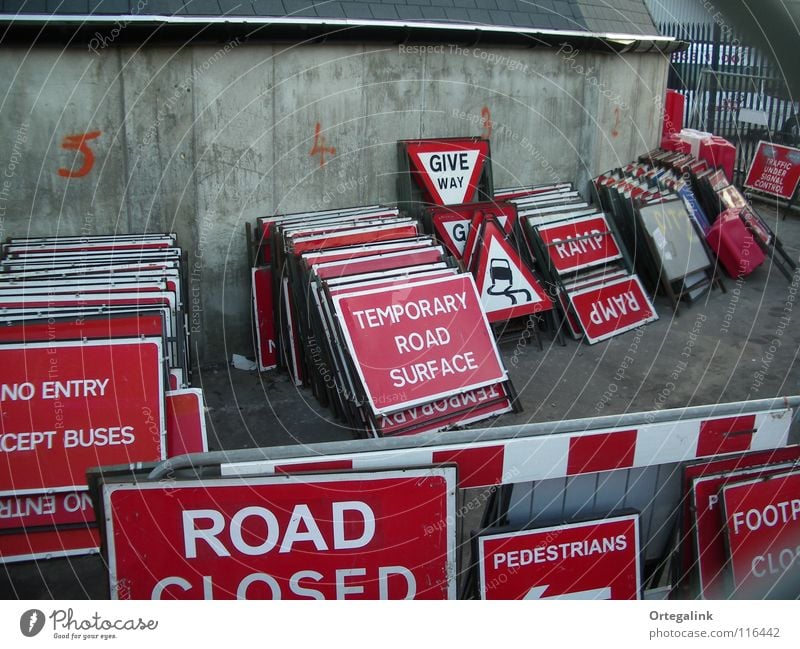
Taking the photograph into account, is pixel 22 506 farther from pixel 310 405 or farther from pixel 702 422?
pixel 702 422

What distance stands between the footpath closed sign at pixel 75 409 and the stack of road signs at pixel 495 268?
13.9 feet

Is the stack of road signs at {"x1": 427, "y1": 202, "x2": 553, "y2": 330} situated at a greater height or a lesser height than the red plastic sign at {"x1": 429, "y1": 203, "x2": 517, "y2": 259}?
lesser

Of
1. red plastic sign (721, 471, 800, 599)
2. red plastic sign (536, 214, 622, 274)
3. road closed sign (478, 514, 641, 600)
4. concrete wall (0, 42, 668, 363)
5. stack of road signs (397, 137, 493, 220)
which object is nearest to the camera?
road closed sign (478, 514, 641, 600)

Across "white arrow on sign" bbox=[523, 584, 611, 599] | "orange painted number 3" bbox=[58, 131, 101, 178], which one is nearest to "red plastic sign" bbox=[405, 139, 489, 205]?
"orange painted number 3" bbox=[58, 131, 101, 178]

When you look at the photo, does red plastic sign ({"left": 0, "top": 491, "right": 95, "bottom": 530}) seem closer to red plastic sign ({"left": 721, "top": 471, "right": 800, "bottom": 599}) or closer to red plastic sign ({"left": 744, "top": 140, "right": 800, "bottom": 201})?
red plastic sign ({"left": 721, "top": 471, "right": 800, "bottom": 599})

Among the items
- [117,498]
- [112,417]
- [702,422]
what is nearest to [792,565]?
[702,422]

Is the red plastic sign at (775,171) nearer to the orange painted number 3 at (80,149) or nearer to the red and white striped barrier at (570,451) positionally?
the orange painted number 3 at (80,149)

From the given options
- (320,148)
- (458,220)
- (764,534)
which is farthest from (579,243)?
(764,534)

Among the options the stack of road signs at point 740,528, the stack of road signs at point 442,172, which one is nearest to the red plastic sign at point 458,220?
the stack of road signs at point 442,172

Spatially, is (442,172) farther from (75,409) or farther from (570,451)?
(570,451)

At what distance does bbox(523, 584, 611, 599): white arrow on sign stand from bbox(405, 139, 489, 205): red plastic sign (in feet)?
22.1

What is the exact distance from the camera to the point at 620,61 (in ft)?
39.9

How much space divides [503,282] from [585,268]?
1.42 m

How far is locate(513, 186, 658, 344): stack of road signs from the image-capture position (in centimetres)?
937
